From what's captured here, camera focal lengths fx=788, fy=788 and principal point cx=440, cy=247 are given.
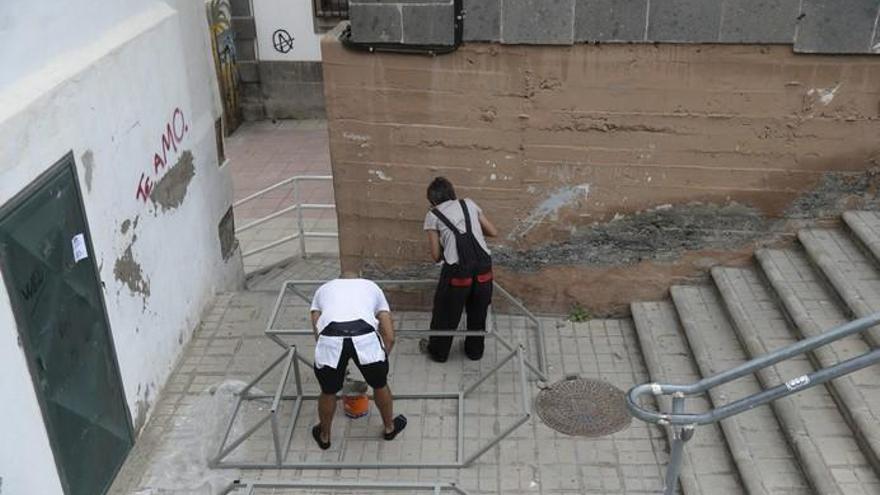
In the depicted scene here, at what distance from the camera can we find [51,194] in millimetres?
4305

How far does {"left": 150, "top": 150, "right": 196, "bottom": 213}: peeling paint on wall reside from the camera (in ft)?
19.5

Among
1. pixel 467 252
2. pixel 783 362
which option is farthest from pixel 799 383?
pixel 467 252

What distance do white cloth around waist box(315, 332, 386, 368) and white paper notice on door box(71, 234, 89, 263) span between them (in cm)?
149

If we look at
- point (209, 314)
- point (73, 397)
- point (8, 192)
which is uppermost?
point (8, 192)

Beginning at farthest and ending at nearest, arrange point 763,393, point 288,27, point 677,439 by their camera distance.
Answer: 1. point 288,27
2. point 677,439
3. point 763,393

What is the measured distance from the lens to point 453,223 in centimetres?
556

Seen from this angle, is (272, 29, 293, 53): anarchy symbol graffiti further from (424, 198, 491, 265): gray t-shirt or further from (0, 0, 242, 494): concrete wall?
(424, 198, 491, 265): gray t-shirt

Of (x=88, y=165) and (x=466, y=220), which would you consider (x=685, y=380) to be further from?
(x=88, y=165)

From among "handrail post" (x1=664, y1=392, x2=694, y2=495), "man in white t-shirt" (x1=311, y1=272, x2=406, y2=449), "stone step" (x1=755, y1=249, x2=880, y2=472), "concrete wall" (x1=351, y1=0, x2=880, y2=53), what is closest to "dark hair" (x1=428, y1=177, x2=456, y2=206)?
"man in white t-shirt" (x1=311, y1=272, x2=406, y2=449)

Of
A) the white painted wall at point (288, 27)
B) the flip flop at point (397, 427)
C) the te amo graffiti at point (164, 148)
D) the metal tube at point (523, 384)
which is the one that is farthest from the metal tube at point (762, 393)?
the white painted wall at point (288, 27)

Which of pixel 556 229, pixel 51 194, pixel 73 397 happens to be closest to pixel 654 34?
pixel 556 229

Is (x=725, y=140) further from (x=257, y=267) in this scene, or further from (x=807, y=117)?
Result: (x=257, y=267)

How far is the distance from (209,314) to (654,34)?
14.3 ft

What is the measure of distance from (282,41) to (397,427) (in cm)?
996
